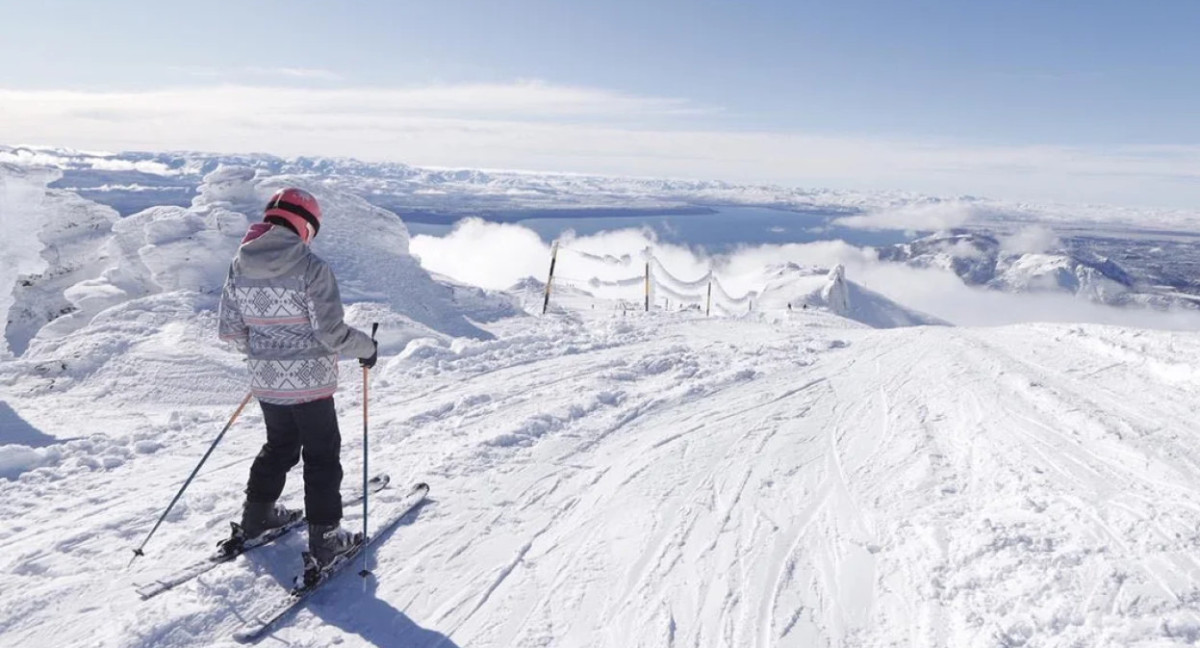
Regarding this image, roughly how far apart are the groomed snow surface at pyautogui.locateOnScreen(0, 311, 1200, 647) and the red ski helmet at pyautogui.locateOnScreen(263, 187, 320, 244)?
2192mm

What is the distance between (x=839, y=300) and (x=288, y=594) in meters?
114

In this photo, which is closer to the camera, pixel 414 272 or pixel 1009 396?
pixel 1009 396

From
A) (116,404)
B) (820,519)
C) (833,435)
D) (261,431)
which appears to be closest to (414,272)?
(116,404)

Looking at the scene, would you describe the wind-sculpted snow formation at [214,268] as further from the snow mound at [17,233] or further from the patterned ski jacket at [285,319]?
the patterned ski jacket at [285,319]

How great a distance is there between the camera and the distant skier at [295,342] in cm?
379

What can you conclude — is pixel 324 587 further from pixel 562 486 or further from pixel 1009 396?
pixel 1009 396

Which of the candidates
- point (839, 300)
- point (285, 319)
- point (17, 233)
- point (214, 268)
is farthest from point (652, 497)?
point (839, 300)

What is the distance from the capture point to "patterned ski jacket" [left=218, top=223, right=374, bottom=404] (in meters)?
3.75

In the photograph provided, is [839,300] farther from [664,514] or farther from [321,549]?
[321,549]

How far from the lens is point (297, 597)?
382 centimetres

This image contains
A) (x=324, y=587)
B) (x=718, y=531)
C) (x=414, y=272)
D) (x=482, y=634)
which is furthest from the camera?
(x=414, y=272)

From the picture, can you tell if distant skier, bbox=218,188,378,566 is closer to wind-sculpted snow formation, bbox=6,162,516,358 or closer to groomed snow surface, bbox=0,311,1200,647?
groomed snow surface, bbox=0,311,1200,647

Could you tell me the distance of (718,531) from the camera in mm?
4906

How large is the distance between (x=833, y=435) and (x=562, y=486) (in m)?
3.38
